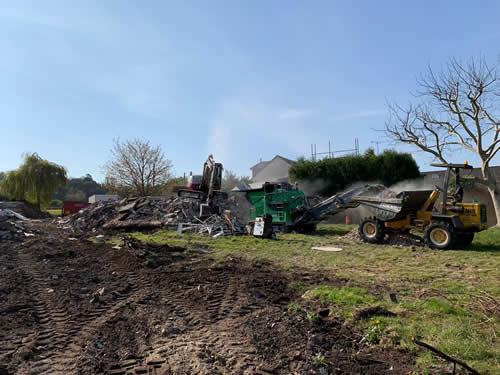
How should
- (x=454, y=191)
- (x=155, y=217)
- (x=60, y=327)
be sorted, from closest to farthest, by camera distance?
(x=60, y=327)
(x=454, y=191)
(x=155, y=217)

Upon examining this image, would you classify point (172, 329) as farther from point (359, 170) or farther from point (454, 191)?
point (359, 170)

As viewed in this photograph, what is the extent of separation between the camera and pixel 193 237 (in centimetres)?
1519

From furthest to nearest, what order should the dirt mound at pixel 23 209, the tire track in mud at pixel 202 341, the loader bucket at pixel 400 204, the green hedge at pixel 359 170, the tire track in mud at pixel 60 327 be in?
the dirt mound at pixel 23 209, the green hedge at pixel 359 170, the loader bucket at pixel 400 204, the tire track in mud at pixel 60 327, the tire track in mud at pixel 202 341

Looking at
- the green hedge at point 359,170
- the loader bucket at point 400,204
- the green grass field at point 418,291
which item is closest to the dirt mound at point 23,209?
the green hedge at point 359,170

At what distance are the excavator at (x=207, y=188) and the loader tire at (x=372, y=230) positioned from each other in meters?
8.77

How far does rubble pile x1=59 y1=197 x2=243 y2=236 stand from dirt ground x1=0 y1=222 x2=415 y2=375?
9.11 meters

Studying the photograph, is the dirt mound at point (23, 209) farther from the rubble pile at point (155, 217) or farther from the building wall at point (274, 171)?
the building wall at point (274, 171)

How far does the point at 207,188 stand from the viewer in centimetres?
2041

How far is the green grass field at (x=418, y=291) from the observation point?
3.72 metres

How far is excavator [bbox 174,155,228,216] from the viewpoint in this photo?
63.5 ft

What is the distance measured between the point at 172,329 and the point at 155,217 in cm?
1693

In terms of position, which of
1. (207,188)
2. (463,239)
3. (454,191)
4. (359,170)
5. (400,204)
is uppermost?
(359,170)

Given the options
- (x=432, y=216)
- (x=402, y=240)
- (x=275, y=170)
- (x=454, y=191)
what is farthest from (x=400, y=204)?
(x=275, y=170)

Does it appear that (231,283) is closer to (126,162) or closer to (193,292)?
(193,292)
